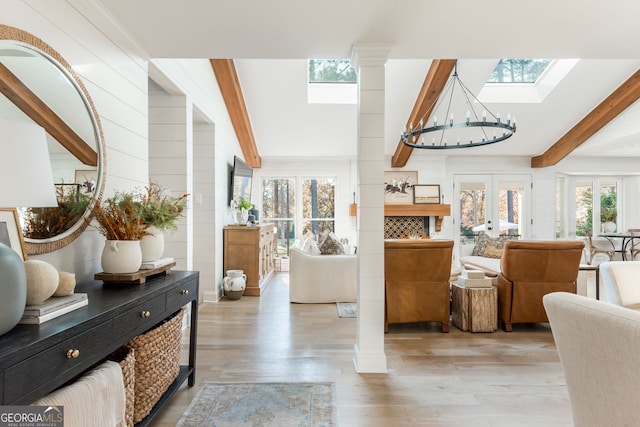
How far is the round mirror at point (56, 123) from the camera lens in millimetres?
1445

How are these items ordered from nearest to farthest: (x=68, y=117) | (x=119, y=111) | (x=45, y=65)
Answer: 1. (x=45, y=65)
2. (x=68, y=117)
3. (x=119, y=111)

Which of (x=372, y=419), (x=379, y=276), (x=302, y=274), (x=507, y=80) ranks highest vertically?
(x=507, y=80)

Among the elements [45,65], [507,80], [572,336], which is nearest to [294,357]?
[572,336]

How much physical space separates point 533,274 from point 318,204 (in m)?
4.48

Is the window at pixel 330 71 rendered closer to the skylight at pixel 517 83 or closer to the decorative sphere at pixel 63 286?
the skylight at pixel 517 83

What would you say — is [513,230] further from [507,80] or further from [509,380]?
[509,380]

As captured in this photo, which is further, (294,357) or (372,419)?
(294,357)

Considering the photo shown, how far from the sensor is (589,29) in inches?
92.0

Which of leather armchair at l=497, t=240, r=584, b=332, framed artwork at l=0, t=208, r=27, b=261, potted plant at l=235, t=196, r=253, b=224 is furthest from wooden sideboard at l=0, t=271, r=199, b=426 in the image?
potted plant at l=235, t=196, r=253, b=224

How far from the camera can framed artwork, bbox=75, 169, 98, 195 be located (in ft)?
6.11

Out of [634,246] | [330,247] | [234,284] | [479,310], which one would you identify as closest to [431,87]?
[330,247]

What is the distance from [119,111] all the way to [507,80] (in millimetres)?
5325

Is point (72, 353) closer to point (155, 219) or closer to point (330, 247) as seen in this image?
point (155, 219)

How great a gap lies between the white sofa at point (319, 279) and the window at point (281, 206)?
8.92ft
